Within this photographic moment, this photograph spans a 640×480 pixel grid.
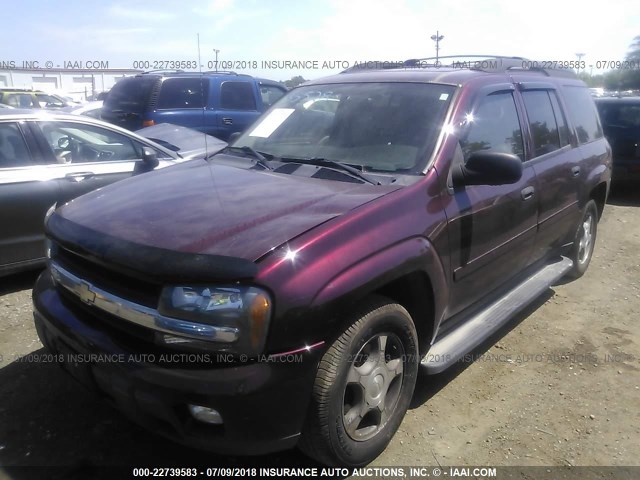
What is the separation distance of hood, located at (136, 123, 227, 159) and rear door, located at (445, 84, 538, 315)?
3.35 meters

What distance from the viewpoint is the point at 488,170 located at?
2863 mm

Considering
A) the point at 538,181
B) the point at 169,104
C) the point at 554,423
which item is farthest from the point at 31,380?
the point at 169,104

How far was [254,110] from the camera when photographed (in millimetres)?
9883

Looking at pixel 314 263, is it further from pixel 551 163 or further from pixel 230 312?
pixel 551 163

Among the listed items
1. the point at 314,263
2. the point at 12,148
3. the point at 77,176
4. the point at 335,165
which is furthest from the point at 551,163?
the point at 12,148

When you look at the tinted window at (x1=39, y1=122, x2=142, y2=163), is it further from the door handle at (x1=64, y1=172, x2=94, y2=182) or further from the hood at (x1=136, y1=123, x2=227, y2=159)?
the hood at (x1=136, y1=123, x2=227, y2=159)

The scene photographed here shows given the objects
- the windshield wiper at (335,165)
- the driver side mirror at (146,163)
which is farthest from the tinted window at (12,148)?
the windshield wiper at (335,165)

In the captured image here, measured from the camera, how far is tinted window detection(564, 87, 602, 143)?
4555 mm

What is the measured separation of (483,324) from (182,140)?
4623 mm

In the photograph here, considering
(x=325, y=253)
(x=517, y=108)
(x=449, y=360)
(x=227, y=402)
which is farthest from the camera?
(x=517, y=108)

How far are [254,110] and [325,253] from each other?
26.8 feet

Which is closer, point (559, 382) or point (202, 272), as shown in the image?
point (202, 272)

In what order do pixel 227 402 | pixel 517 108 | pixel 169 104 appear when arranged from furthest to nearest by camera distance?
1. pixel 169 104
2. pixel 517 108
3. pixel 227 402

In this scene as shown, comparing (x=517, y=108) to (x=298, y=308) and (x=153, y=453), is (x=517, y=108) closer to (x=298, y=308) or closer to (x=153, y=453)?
(x=298, y=308)
